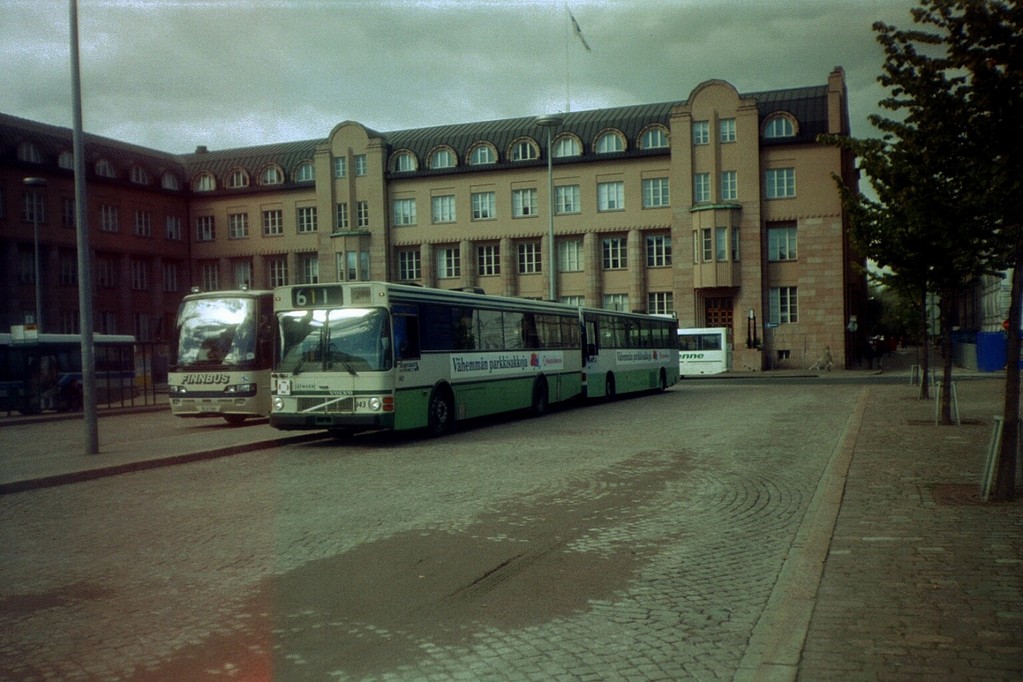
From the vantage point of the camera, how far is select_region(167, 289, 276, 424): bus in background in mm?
22219

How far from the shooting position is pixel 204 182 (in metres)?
70.0

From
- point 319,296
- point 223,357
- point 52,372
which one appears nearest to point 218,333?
point 223,357

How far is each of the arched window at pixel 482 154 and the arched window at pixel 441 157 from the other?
1.50 metres

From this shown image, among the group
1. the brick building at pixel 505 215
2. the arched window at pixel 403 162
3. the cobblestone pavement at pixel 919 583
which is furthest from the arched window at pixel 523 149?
the cobblestone pavement at pixel 919 583

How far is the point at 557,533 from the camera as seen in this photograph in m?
8.72

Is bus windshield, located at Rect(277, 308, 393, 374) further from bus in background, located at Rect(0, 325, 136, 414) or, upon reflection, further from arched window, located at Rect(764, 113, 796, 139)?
arched window, located at Rect(764, 113, 796, 139)

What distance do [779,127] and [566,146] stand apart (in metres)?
13.2

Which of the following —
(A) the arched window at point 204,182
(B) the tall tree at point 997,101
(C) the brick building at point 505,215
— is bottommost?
(B) the tall tree at point 997,101

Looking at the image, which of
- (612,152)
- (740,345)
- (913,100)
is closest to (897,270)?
(913,100)

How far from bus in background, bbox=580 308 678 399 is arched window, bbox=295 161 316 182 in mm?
37487

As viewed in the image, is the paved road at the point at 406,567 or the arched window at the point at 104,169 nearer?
the paved road at the point at 406,567

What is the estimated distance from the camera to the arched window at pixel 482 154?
209 feet

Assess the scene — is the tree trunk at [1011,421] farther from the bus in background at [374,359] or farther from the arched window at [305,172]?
the arched window at [305,172]

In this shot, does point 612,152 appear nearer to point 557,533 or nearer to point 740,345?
point 740,345
